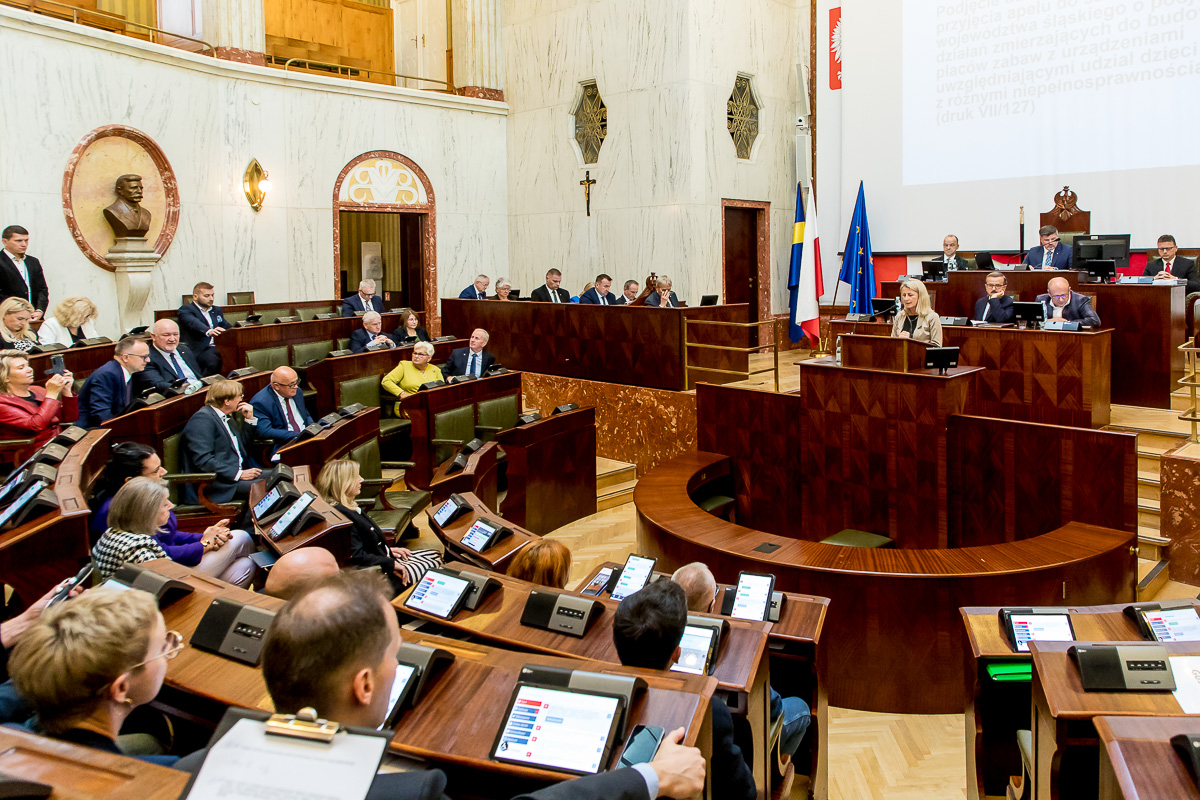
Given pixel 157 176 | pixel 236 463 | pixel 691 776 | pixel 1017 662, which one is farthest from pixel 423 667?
pixel 157 176

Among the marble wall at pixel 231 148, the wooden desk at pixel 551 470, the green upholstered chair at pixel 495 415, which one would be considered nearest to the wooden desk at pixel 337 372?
the green upholstered chair at pixel 495 415

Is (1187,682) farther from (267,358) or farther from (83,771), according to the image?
(267,358)

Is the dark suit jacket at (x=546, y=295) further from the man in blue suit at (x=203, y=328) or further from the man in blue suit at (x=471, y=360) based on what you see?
the man in blue suit at (x=203, y=328)

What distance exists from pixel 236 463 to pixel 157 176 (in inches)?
214

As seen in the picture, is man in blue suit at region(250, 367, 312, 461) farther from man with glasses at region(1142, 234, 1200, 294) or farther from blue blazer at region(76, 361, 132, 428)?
man with glasses at region(1142, 234, 1200, 294)

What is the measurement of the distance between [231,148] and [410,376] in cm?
417

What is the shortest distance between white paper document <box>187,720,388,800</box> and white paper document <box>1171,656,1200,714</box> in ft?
6.42

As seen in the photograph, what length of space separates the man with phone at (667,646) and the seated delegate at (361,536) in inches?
74.6

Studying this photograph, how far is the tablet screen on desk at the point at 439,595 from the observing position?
9.93ft

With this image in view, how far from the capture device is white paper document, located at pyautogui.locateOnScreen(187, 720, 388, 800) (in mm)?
1312

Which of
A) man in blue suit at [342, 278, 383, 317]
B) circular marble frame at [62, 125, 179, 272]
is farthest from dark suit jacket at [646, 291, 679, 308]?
circular marble frame at [62, 125, 179, 272]

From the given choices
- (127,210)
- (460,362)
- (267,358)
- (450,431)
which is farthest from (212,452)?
(127,210)

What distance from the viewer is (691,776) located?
1.69 meters

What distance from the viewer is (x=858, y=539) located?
6.05m
